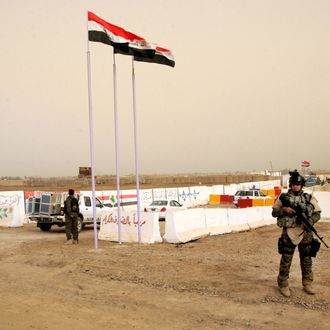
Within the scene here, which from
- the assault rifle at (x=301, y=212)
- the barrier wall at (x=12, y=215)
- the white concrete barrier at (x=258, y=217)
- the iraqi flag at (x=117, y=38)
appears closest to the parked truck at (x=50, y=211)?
the barrier wall at (x=12, y=215)

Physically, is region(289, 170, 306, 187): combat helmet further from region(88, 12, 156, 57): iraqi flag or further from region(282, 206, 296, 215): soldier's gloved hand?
region(88, 12, 156, 57): iraqi flag

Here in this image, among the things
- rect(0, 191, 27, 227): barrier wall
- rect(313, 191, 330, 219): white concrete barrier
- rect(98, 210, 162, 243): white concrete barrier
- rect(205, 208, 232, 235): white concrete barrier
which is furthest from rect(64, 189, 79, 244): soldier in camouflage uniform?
rect(313, 191, 330, 219): white concrete barrier

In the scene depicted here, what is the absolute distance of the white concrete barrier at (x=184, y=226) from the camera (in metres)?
15.7

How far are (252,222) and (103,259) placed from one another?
36.1ft

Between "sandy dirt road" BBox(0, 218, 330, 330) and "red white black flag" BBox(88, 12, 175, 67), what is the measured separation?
19.6 feet

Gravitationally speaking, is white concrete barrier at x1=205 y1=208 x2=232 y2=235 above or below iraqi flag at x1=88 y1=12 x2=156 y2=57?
below

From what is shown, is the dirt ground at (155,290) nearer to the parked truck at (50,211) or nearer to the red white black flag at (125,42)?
the red white black flag at (125,42)

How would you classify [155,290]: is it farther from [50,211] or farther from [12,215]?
[12,215]

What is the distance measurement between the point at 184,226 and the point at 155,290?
7402 mm

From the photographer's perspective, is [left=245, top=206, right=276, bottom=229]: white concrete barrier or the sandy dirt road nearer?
the sandy dirt road

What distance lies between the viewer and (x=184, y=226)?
16.2 meters

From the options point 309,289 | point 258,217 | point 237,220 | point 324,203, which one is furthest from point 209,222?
point 324,203

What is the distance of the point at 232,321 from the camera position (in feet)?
22.9

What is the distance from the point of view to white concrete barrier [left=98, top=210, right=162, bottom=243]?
613 inches
